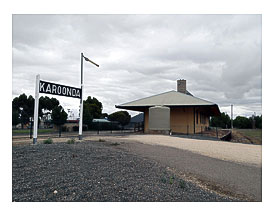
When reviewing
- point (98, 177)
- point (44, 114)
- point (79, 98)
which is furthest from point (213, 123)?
point (98, 177)

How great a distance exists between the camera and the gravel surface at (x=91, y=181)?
12.3 feet

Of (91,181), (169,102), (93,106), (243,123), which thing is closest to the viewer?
(91,181)

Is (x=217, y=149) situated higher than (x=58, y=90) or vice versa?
(x=58, y=90)

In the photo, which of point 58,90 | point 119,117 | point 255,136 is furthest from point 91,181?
point 119,117

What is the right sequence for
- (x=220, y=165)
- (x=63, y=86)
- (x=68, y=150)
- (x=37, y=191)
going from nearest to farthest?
(x=37, y=191) → (x=68, y=150) → (x=220, y=165) → (x=63, y=86)

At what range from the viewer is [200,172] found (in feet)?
20.5

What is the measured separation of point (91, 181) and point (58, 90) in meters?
6.16

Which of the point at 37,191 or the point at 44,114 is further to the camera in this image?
the point at 44,114

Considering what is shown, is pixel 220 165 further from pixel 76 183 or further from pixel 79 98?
pixel 79 98

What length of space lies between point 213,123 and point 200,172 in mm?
74155

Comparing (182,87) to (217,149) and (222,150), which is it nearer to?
(217,149)

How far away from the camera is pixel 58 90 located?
948 cm

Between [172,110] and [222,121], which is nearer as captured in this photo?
[172,110]

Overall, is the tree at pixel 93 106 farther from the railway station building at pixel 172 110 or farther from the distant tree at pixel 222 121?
the distant tree at pixel 222 121
